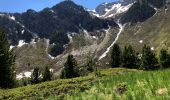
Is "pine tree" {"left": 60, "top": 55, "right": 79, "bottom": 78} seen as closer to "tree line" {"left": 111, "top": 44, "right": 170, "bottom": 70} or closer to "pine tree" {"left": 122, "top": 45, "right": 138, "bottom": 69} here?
"tree line" {"left": 111, "top": 44, "right": 170, "bottom": 70}

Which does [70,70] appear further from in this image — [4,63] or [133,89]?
[133,89]

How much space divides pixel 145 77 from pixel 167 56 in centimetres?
12429

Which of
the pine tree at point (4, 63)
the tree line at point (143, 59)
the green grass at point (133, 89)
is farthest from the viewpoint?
the tree line at point (143, 59)

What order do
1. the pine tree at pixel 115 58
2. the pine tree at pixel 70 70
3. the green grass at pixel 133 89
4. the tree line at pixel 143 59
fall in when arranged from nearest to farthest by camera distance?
the green grass at pixel 133 89, the pine tree at pixel 70 70, the tree line at pixel 143 59, the pine tree at pixel 115 58

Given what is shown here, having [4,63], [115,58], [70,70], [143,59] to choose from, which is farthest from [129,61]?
[4,63]

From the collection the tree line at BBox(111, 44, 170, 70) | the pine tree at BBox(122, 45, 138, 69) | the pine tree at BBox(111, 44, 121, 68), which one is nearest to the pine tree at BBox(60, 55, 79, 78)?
the tree line at BBox(111, 44, 170, 70)

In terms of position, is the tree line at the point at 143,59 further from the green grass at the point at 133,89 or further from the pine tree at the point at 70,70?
the green grass at the point at 133,89

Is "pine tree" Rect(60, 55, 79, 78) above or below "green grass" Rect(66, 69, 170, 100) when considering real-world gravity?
above

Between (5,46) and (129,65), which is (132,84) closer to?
(5,46)

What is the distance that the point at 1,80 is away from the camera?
8000cm

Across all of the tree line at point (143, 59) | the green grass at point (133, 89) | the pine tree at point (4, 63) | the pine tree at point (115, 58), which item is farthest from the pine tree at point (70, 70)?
the green grass at point (133, 89)

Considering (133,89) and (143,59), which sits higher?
(143,59)

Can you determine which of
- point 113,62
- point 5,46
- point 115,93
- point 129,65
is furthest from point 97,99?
point 113,62

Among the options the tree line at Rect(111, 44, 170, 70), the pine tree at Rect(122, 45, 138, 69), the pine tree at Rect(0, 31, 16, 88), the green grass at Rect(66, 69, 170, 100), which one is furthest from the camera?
the pine tree at Rect(122, 45, 138, 69)
